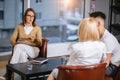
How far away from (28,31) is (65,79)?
6.81ft

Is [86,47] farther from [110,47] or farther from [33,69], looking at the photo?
[33,69]

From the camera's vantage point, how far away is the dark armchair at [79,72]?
2105mm

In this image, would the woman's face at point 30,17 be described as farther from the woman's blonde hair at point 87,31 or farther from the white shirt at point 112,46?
the woman's blonde hair at point 87,31

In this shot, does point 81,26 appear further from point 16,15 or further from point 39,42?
point 16,15

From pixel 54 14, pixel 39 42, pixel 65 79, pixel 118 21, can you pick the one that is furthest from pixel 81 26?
pixel 118 21

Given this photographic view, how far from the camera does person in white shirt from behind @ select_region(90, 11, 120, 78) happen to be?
2.91m

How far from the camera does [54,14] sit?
5320mm

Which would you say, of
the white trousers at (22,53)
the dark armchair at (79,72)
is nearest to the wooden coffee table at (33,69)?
the white trousers at (22,53)

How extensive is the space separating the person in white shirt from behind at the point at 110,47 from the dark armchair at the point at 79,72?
69 centimetres

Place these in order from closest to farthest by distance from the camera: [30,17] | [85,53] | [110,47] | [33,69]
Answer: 1. [85,53]
2. [110,47]
3. [33,69]
4. [30,17]

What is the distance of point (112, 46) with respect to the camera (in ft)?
9.55

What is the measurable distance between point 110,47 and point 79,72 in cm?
90

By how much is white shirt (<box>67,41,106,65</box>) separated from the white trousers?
1664 millimetres

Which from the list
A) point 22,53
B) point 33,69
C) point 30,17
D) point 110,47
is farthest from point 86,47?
point 30,17
